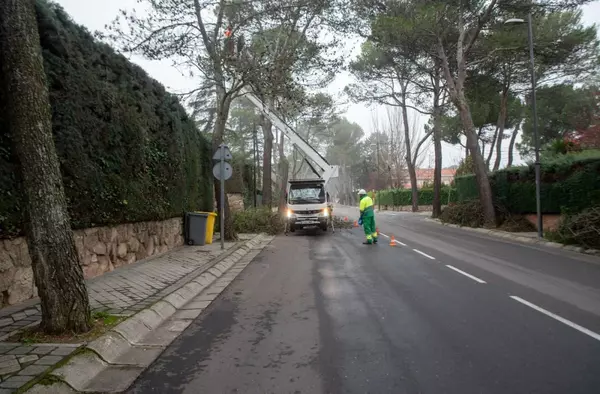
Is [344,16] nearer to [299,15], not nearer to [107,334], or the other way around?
[299,15]

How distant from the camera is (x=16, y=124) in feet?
14.8

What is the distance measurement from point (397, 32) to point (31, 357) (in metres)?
20.6

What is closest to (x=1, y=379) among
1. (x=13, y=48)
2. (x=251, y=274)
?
(x=13, y=48)

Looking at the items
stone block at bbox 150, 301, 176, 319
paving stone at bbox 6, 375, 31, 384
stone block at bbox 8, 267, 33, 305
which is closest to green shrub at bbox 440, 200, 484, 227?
stone block at bbox 150, 301, 176, 319

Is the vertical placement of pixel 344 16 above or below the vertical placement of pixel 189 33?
above

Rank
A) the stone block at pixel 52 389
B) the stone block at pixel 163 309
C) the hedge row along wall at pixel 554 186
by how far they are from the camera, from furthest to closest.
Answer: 1. the hedge row along wall at pixel 554 186
2. the stone block at pixel 163 309
3. the stone block at pixel 52 389

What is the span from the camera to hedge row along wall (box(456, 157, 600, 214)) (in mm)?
14023

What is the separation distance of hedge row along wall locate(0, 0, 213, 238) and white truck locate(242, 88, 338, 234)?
7.54 metres

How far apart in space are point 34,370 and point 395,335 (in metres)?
3.64

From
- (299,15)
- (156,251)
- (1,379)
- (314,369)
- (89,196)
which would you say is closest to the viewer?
(1,379)

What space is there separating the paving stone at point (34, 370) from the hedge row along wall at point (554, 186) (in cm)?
1451

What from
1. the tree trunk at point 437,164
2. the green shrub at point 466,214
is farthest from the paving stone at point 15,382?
the tree trunk at point 437,164

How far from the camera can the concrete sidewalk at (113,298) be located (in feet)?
13.0

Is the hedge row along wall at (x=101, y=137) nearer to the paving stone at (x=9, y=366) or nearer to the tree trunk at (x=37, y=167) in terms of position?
the tree trunk at (x=37, y=167)
